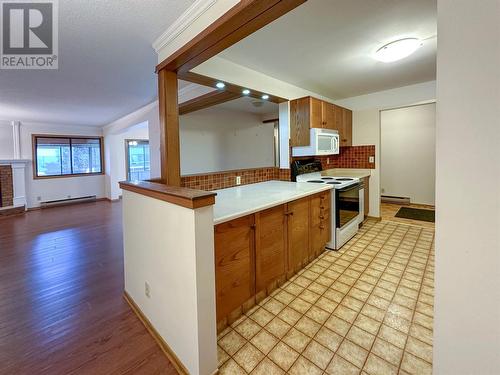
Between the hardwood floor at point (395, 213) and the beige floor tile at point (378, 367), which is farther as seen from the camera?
the hardwood floor at point (395, 213)

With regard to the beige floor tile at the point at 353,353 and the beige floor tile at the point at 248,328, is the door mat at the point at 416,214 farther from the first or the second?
the beige floor tile at the point at 248,328

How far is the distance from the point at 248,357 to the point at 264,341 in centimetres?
17

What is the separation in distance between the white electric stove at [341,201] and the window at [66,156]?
689 cm

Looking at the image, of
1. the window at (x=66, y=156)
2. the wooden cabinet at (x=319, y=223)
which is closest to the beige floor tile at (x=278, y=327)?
the wooden cabinet at (x=319, y=223)

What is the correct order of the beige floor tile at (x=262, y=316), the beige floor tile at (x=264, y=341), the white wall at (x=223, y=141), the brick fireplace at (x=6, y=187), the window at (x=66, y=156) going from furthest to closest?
the window at (x=66, y=156) < the brick fireplace at (x=6, y=187) < the white wall at (x=223, y=141) < the beige floor tile at (x=262, y=316) < the beige floor tile at (x=264, y=341)

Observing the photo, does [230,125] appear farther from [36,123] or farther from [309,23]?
[36,123]

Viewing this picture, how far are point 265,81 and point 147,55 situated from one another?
4.46ft

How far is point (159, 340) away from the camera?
1616mm

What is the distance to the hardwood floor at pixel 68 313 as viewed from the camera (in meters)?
1.49

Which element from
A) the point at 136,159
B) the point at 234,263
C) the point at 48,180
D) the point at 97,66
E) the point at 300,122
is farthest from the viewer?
the point at 136,159

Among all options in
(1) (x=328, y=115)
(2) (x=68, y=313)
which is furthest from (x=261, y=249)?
(1) (x=328, y=115)

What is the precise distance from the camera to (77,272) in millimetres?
2684

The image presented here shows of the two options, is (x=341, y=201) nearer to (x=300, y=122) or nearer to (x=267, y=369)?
(x=300, y=122)

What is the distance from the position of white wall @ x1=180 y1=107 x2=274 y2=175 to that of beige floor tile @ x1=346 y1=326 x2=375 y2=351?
3713 mm
